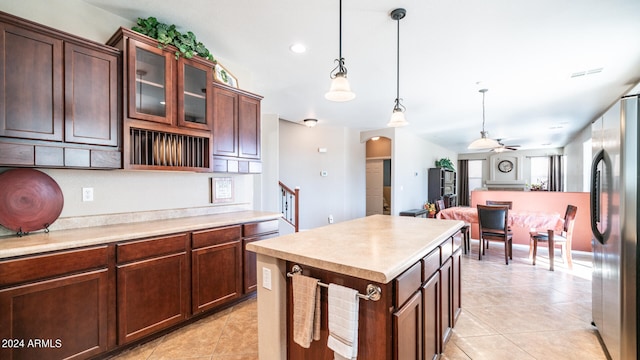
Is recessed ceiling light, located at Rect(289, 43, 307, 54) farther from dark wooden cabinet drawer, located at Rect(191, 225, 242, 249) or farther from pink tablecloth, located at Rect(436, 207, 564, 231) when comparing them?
pink tablecloth, located at Rect(436, 207, 564, 231)

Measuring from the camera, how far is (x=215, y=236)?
8.18ft

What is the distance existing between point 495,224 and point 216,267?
13.5ft

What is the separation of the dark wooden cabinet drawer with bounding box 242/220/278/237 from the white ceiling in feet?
6.10

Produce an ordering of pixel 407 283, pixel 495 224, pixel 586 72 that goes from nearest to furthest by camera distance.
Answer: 1. pixel 407 283
2. pixel 586 72
3. pixel 495 224

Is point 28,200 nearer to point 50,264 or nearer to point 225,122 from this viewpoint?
point 50,264

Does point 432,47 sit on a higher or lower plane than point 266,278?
higher

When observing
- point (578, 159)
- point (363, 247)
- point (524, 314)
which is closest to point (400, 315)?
point (363, 247)

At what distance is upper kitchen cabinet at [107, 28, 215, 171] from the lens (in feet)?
7.00

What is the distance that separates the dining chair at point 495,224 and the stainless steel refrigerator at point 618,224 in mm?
2166

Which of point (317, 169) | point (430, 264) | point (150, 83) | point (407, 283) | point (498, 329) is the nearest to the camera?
point (407, 283)

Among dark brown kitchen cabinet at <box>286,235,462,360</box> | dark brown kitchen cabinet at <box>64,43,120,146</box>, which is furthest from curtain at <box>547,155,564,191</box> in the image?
dark brown kitchen cabinet at <box>64,43,120,146</box>

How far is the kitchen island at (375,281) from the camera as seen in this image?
1.19 m

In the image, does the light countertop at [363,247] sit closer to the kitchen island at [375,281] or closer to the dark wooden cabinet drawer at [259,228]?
the kitchen island at [375,281]

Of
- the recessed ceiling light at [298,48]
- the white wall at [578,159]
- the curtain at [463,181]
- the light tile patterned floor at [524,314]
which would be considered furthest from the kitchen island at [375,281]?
the curtain at [463,181]
